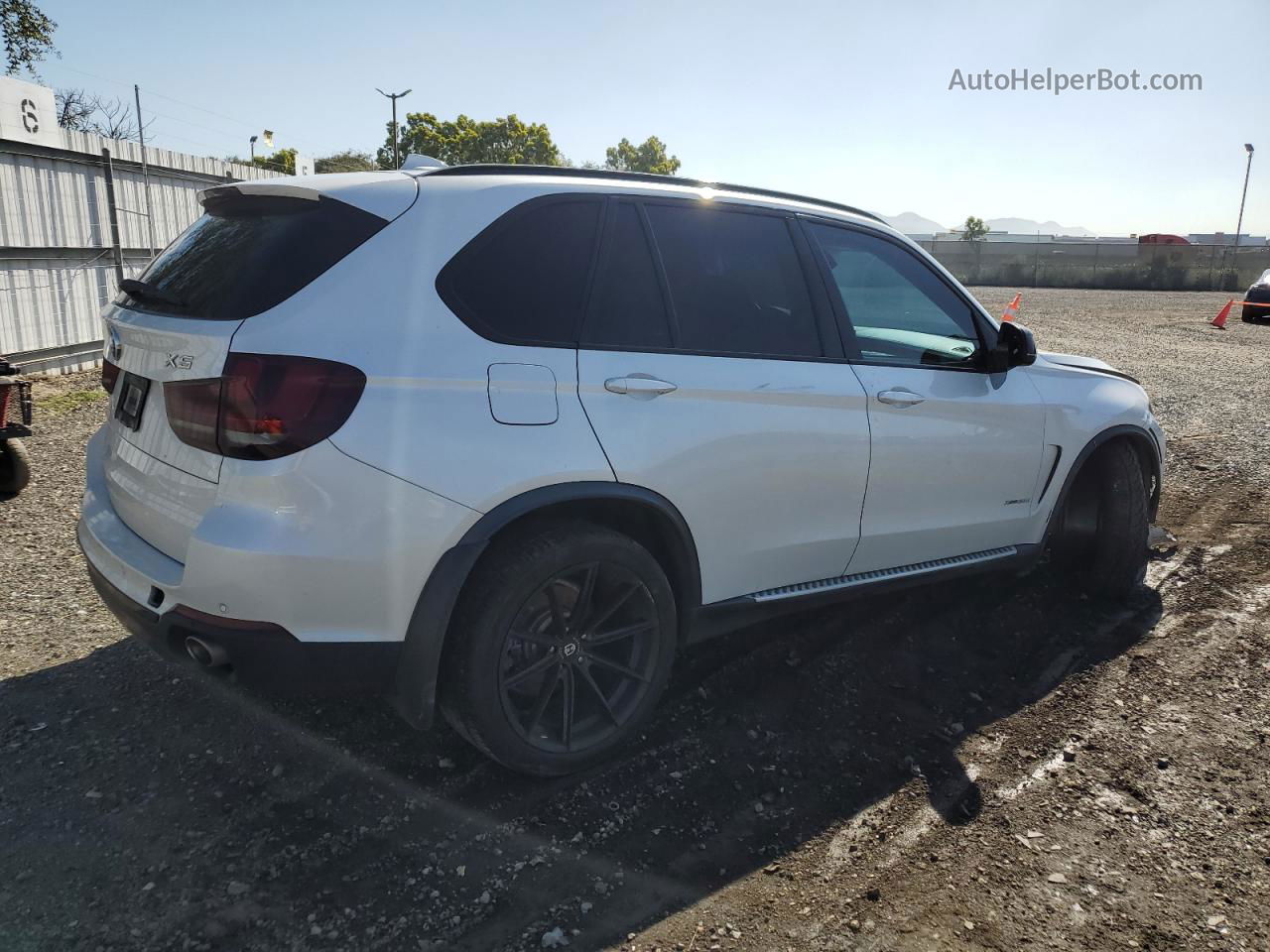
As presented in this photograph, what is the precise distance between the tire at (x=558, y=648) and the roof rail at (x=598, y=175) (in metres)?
1.19

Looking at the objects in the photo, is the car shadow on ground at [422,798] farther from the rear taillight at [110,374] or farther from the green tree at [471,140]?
the green tree at [471,140]

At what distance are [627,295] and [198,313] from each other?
4.31ft

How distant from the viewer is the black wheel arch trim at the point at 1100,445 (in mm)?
4496

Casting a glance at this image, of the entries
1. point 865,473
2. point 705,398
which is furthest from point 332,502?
point 865,473

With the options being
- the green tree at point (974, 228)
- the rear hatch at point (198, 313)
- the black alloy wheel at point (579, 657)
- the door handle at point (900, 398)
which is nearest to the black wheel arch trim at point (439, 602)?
the black alloy wheel at point (579, 657)

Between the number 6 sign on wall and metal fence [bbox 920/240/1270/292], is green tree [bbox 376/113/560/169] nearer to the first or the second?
metal fence [bbox 920/240/1270/292]

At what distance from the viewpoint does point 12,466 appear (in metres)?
5.90

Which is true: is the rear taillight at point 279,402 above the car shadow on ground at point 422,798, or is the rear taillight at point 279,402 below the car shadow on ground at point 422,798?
above

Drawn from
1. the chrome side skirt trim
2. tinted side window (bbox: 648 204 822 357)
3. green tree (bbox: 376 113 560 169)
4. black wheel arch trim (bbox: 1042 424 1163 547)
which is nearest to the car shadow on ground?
the chrome side skirt trim

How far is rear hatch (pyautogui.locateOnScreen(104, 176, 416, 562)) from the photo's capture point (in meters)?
2.60

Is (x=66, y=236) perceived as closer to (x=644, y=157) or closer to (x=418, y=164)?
(x=418, y=164)

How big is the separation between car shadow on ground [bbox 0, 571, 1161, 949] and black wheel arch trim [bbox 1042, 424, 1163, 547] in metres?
0.70

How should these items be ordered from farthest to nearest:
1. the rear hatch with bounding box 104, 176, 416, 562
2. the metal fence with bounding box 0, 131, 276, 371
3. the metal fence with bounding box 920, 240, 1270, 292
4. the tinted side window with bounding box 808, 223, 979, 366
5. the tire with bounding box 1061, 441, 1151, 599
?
the metal fence with bounding box 920, 240, 1270, 292, the metal fence with bounding box 0, 131, 276, 371, the tire with bounding box 1061, 441, 1151, 599, the tinted side window with bounding box 808, 223, 979, 366, the rear hatch with bounding box 104, 176, 416, 562

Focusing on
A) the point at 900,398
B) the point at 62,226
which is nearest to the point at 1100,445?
the point at 900,398
